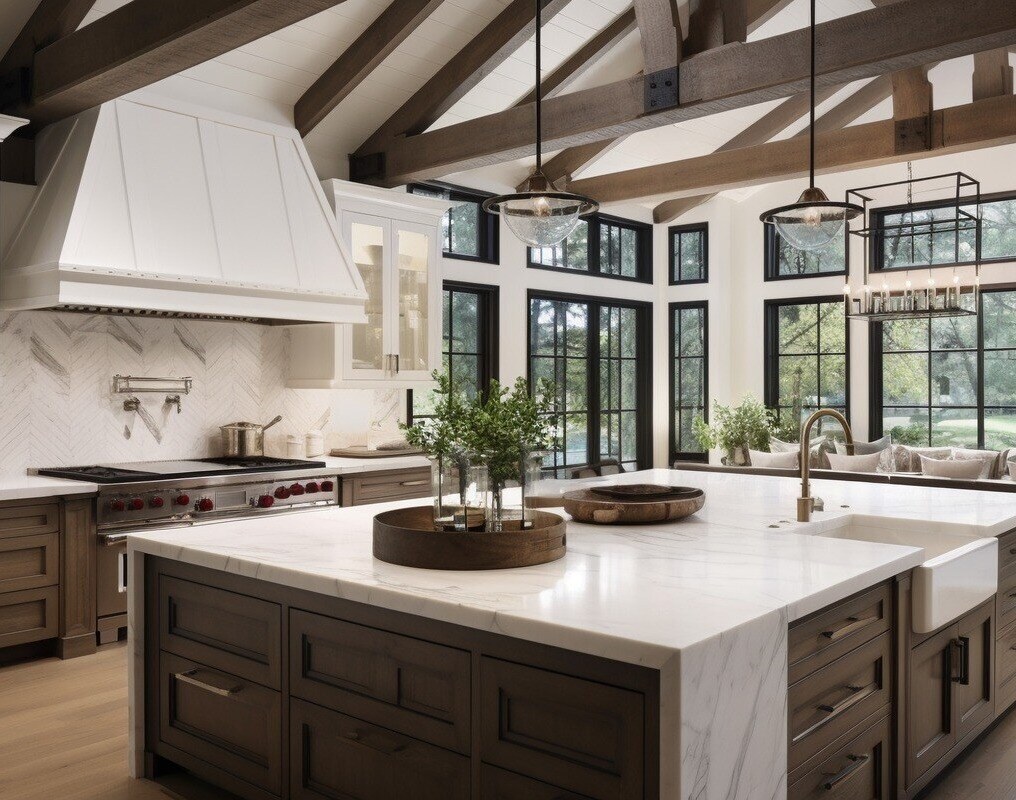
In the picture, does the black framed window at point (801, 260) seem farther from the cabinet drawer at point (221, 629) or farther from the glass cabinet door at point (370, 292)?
the cabinet drawer at point (221, 629)

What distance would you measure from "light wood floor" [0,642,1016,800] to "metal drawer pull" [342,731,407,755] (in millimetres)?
933

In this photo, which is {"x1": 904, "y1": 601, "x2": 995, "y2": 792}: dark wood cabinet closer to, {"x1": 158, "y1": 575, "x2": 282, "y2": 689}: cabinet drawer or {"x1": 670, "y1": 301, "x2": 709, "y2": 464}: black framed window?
{"x1": 158, "y1": 575, "x2": 282, "y2": 689}: cabinet drawer

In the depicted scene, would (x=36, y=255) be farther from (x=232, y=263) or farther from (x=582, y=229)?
(x=582, y=229)

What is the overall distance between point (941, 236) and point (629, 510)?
7245 mm

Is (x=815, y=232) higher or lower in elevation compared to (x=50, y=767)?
higher

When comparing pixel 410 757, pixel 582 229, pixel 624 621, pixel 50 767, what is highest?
pixel 582 229

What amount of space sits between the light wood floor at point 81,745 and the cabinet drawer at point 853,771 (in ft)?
1.60

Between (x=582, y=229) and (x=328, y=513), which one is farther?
(x=582, y=229)

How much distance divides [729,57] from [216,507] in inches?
138

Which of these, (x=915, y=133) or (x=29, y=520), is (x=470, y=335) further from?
(x=29, y=520)

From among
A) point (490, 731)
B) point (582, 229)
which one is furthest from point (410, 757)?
point (582, 229)

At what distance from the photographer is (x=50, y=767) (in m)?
3.17

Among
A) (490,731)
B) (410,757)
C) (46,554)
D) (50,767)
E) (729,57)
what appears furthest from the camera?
(729,57)

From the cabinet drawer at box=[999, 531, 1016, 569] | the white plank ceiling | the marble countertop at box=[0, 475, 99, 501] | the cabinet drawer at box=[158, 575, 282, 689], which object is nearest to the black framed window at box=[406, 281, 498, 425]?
the white plank ceiling
